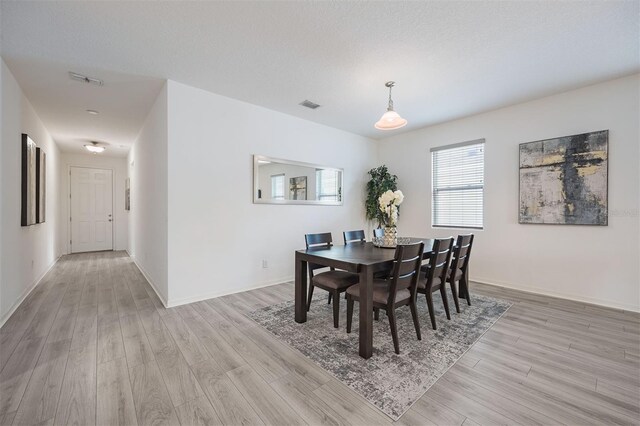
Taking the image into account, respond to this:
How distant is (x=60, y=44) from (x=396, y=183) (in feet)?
15.9

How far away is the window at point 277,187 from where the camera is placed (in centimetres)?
407

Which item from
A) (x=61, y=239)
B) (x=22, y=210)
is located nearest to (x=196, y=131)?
(x=22, y=210)

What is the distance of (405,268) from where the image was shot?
2188mm

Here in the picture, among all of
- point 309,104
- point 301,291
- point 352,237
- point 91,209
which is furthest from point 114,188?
point 301,291

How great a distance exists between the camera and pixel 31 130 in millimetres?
3803

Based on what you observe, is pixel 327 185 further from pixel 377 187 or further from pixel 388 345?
pixel 388 345

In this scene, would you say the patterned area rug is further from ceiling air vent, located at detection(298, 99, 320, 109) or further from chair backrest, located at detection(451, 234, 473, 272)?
ceiling air vent, located at detection(298, 99, 320, 109)

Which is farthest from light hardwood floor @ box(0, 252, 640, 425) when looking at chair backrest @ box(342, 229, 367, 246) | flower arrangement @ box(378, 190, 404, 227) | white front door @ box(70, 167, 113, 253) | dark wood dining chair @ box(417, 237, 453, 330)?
white front door @ box(70, 167, 113, 253)

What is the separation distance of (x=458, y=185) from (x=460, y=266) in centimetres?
189

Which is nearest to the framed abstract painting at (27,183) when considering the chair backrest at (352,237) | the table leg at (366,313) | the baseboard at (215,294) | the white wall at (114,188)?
the baseboard at (215,294)

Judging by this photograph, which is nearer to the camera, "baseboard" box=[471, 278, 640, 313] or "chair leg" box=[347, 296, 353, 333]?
"chair leg" box=[347, 296, 353, 333]

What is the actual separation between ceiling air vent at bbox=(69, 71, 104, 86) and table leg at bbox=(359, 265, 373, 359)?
3545 mm

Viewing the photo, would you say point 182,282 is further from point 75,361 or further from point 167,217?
point 75,361

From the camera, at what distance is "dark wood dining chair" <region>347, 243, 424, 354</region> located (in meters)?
2.11
